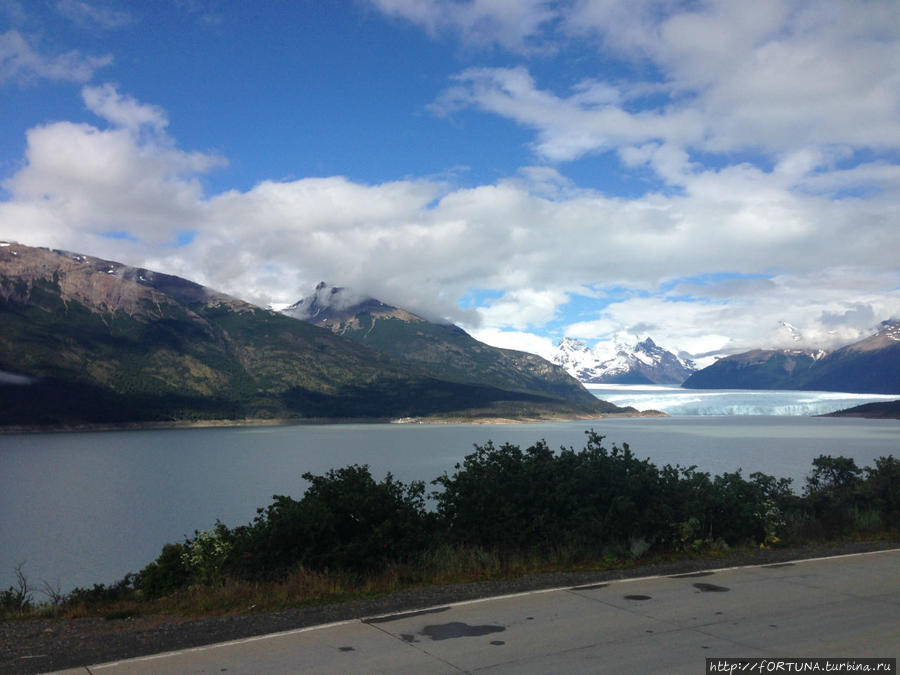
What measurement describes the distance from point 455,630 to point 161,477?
67.5m

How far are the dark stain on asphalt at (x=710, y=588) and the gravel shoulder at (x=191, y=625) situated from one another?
1053 mm

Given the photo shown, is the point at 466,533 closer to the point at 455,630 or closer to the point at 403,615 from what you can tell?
the point at 403,615

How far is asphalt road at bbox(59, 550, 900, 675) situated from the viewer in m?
6.87

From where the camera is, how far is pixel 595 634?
25.3 feet

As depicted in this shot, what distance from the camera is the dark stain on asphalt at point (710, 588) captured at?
31.6 ft

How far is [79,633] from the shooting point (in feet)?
28.6

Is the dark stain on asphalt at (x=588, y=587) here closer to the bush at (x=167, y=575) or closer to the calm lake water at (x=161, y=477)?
the bush at (x=167, y=575)

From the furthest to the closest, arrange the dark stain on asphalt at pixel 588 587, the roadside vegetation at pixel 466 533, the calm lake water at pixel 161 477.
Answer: the calm lake water at pixel 161 477 → the roadside vegetation at pixel 466 533 → the dark stain on asphalt at pixel 588 587

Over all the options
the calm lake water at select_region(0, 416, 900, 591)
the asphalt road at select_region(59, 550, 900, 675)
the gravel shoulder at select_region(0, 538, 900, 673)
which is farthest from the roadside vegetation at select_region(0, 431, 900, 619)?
the calm lake water at select_region(0, 416, 900, 591)

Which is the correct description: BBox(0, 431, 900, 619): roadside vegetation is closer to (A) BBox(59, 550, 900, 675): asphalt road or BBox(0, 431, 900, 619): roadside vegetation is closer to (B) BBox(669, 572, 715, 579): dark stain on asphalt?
(B) BBox(669, 572, 715, 579): dark stain on asphalt

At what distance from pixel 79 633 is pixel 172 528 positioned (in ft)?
109

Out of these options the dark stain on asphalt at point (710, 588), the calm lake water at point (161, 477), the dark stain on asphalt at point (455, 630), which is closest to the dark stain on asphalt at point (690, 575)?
the dark stain on asphalt at point (710, 588)

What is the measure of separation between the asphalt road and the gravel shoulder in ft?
1.24

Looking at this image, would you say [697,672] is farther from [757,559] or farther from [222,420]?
[222,420]
